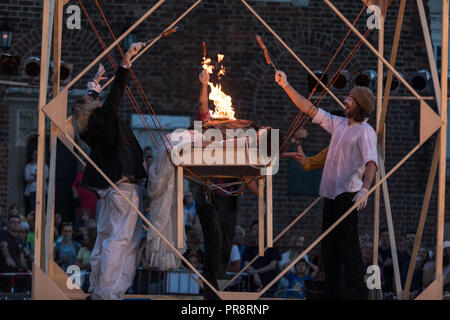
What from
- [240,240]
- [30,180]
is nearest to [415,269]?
[240,240]

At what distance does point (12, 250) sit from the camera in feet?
31.8

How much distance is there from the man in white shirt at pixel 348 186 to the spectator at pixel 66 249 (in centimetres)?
440

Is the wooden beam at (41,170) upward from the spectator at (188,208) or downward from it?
downward

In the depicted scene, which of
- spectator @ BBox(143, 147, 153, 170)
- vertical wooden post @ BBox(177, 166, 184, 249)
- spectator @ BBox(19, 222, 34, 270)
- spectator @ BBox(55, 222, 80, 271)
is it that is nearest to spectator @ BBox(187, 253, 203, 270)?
spectator @ BBox(55, 222, 80, 271)

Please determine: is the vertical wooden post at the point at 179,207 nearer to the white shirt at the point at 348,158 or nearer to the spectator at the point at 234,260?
the white shirt at the point at 348,158

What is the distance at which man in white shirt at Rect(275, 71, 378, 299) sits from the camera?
6.05 meters

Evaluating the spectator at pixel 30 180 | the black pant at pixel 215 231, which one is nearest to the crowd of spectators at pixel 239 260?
the spectator at pixel 30 180

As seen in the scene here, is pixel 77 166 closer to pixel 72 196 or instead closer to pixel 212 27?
pixel 72 196

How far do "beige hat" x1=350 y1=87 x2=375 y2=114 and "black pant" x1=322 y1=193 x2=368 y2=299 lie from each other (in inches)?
23.1

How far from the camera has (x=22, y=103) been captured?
1266 centimetres

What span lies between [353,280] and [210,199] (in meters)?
1.17

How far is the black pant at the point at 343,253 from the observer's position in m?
6.02

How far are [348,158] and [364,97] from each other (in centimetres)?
42

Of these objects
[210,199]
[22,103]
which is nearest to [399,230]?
[22,103]
